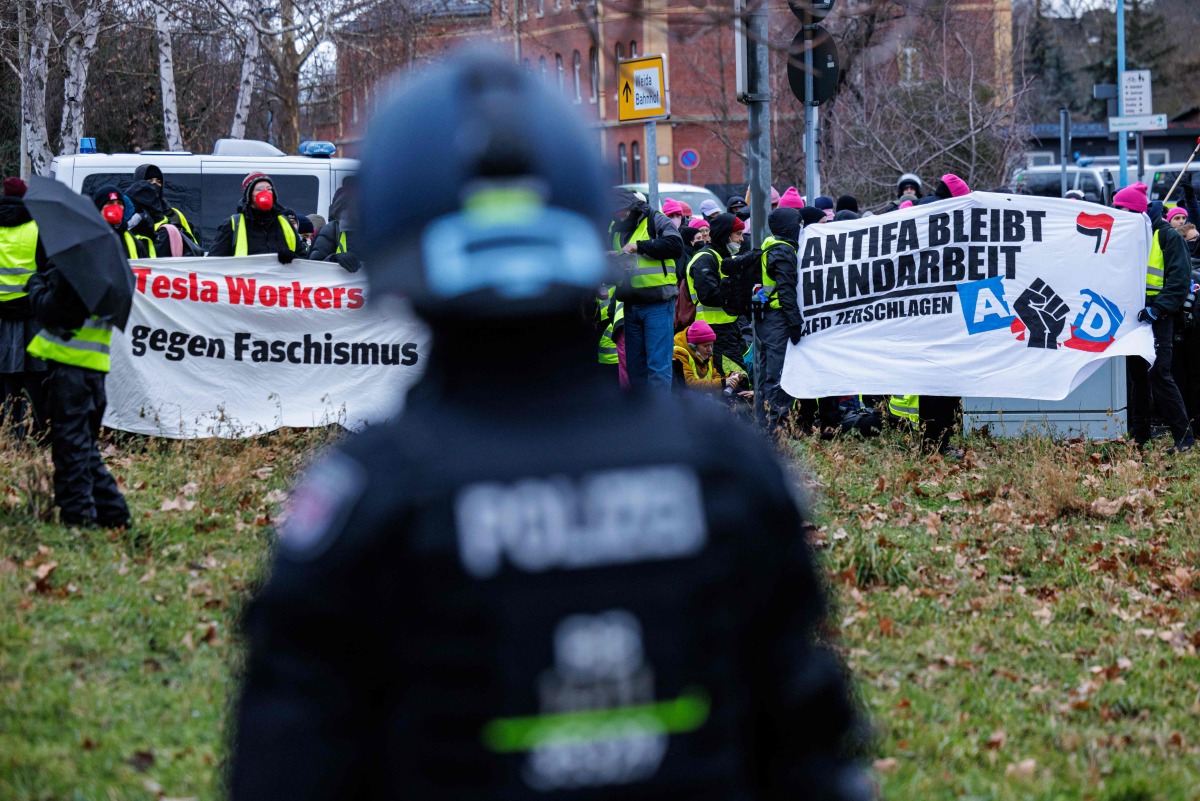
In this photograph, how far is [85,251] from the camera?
24.5ft

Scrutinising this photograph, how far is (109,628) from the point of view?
6227mm

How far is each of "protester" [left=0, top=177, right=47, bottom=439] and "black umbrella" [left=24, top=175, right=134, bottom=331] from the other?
85cm

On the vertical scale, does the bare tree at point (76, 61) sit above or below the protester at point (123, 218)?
above

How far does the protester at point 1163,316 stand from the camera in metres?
11.6

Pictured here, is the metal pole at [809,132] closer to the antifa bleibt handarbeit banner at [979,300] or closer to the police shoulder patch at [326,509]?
the antifa bleibt handarbeit banner at [979,300]

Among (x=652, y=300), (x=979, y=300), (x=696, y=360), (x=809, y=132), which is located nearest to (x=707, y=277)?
(x=696, y=360)

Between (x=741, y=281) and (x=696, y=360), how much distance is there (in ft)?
3.27

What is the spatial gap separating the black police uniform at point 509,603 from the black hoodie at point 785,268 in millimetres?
10839

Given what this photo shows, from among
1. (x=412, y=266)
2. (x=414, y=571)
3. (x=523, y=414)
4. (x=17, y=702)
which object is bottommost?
(x=17, y=702)

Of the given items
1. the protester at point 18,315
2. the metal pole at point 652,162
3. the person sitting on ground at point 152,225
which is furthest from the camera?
the metal pole at point 652,162

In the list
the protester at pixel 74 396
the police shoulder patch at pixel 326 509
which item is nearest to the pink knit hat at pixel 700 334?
the protester at pixel 74 396

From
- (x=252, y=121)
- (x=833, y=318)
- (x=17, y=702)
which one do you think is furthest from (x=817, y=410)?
(x=252, y=121)

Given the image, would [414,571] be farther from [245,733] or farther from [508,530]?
[245,733]

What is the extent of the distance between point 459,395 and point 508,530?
18 centimetres
